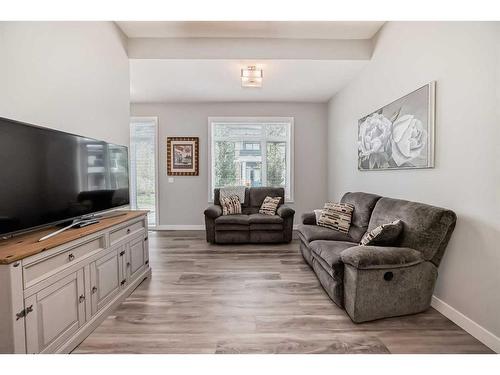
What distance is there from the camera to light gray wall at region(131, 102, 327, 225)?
16.7 ft

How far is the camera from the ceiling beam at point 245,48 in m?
3.18

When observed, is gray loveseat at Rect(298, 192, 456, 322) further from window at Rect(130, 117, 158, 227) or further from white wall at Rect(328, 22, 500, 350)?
window at Rect(130, 117, 158, 227)

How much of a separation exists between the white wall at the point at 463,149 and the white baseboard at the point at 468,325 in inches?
1.0

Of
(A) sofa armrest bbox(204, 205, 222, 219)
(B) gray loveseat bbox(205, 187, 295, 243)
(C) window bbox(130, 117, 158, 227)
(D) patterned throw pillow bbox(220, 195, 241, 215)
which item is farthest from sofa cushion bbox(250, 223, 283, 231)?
(C) window bbox(130, 117, 158, 227)

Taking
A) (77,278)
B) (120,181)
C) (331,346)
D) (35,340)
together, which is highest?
(120,181)

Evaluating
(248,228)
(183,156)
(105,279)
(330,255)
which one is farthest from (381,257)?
(183,156)

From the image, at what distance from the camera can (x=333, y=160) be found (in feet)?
16.0

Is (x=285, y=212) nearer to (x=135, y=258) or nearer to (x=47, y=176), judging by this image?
(x=135, y=258)

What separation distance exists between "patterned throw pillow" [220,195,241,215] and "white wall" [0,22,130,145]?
1936mm

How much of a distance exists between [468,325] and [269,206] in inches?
117

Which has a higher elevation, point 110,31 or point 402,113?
point 110,31

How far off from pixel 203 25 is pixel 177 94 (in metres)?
1.77
